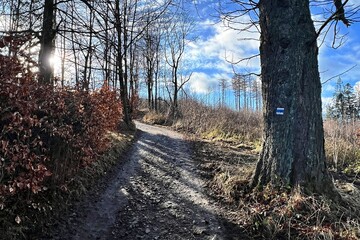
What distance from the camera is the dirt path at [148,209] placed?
3623 millimetres

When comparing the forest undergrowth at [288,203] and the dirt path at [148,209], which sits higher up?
the forest undergrowth at [288,203]

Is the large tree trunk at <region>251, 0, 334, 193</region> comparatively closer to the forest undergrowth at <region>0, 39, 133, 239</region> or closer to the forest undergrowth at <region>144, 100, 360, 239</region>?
the forest undergrowth at <region>144, 100, 360, 239</region>

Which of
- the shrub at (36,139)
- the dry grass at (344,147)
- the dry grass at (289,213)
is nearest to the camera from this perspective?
the shrub at (36,139)

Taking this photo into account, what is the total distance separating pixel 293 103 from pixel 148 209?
108 inches

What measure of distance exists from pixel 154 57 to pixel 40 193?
20.9 m

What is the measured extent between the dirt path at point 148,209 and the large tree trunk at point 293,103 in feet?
3.92

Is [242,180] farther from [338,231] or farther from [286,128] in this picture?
[338,231]

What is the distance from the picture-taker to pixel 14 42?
2.90m

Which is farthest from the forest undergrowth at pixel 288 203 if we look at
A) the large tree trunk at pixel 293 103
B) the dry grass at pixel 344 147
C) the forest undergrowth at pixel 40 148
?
the forest undergrowth at pixel 40 148

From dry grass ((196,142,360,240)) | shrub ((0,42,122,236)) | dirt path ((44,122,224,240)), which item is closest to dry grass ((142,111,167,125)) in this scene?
dirt path ((44,122,224,240))

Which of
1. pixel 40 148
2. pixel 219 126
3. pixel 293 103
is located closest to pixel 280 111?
pixel 293 103

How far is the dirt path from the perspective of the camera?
362cm

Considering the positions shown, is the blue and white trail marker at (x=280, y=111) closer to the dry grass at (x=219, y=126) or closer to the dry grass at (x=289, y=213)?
the dry grass at (x=289, y=213)

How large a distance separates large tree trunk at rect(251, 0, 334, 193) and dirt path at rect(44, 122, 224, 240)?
1194mm
